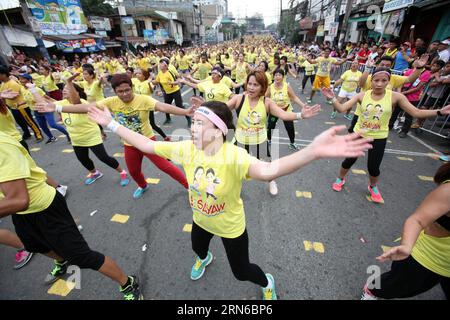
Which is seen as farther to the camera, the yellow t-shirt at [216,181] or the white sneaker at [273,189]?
the white sneaker at [273,189]

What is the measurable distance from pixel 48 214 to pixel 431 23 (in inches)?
676

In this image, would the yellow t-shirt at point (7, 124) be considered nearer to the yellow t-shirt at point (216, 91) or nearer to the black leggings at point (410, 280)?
the yellow t-shirt at point (216, 91)

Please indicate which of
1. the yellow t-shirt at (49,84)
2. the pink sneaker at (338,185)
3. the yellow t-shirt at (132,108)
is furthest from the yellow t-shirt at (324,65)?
the yellow t-shirt at (49,84)

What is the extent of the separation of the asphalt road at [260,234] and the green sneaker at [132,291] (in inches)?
4.2

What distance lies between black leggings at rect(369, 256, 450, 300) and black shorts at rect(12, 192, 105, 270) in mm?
2683

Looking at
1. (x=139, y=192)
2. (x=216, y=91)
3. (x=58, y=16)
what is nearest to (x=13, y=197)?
(x=139, y=192)

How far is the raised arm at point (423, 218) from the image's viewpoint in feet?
4.47

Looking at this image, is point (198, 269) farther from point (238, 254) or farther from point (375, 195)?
point (375, 195)

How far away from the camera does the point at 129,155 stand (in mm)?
3473

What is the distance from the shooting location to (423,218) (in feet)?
4.65

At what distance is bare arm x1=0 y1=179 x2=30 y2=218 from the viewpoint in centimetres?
150

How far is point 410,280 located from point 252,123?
2.73 m
